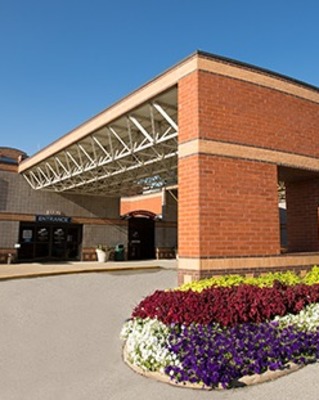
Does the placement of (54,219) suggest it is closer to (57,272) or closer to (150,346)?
(57,272)

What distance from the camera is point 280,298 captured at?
623 centimetres

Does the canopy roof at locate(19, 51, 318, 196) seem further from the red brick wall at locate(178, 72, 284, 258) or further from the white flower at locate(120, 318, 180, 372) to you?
the white flower at locate(120, 318, 180, 372)

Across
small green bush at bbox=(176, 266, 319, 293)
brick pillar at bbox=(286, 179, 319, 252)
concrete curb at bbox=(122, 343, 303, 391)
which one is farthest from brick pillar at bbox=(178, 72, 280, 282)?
concrete curb at bbox=(122, 343, 303, 391)

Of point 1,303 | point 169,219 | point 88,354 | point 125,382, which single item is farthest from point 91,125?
point 169,219

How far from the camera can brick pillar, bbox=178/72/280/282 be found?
8656 mm

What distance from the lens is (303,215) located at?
12180mm

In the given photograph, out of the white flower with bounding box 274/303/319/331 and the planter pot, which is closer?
the white flower with bounding box 274/303/319/331

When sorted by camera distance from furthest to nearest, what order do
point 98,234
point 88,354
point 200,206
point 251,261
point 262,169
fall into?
point 98,234 → point 262,169 → point 251,261 → point 200,206 → point 88,354

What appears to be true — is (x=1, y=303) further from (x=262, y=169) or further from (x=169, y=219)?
(x=169, y=219)

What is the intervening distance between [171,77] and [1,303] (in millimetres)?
8449

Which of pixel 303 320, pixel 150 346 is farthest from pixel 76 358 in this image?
pixel 303 320

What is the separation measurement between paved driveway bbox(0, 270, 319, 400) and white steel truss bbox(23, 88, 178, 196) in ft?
21.1

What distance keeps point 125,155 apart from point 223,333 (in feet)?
36.9

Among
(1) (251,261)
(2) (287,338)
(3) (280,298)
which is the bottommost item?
(2) (287,338)
